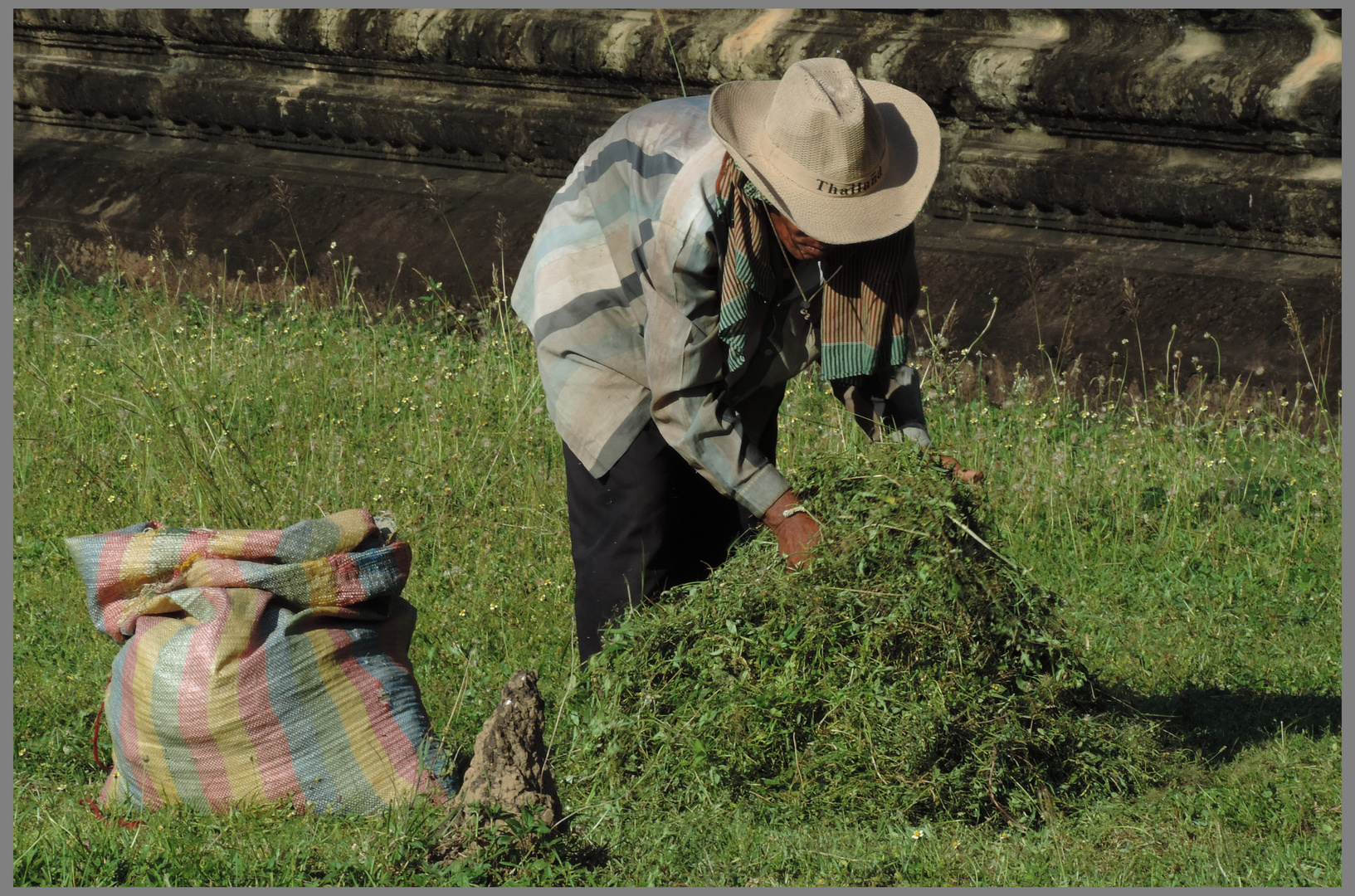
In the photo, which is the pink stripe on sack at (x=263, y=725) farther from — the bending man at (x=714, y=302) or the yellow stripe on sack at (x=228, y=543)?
the bending man at (x=714, y=302)

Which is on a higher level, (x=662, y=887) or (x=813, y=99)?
(x=813, y=99)

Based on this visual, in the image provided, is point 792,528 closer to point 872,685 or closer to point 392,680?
point 872,685

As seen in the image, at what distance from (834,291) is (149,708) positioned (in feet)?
5.96

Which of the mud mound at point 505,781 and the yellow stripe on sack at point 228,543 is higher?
the yellow stripe on sack at point 228,543

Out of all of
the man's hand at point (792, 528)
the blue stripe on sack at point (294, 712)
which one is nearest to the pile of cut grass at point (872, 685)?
the man's hand at point (792, 528)

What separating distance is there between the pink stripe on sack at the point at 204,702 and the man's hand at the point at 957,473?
1644mm

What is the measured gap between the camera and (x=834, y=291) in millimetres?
3301

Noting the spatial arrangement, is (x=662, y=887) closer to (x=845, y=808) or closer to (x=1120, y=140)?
(x=845, y=808)

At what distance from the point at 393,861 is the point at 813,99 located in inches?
69.2

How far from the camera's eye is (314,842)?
299 centimetres

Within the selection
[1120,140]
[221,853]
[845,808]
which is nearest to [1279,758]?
[845,808]

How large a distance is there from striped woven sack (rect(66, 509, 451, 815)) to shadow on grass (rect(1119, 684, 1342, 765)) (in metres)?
1.90

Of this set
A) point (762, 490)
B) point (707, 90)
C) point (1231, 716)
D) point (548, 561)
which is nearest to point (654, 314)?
point (762, 490)

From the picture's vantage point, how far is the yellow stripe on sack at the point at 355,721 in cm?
323
